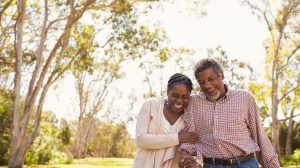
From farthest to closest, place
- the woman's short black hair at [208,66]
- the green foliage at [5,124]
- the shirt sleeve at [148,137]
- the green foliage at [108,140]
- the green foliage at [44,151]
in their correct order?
the green foliage at [108,140] → the green foliage at [44,151] → the green foliage at [5,124] → the woman's short black hair at [208,66] → the shirt sleeve at [148,137]

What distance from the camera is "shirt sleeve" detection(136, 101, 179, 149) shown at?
3.78m

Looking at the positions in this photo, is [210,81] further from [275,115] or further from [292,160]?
[292,160]

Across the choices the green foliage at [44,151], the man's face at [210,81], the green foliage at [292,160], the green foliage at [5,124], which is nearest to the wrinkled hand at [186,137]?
the man's face at [210,81]

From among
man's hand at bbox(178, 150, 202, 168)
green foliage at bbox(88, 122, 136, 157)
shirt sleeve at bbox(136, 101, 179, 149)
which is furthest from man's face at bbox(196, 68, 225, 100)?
green foliage at bbox(88, 122, 136, 157)

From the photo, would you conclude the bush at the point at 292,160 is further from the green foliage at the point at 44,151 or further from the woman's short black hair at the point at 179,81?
the woman's short black hair at the point at 179,81

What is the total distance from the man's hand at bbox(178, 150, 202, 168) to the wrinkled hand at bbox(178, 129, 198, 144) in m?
0.12

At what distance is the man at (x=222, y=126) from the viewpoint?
3826mm

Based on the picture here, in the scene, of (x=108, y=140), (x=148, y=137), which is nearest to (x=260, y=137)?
(x=148, y=137)

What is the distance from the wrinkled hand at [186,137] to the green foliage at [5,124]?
17.1 m

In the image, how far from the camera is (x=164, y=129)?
388cm

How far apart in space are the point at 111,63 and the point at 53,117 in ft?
46.1

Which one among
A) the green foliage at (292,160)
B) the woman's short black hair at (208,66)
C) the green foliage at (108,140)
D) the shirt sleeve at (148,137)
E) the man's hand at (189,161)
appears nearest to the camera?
the man's hand at (189,161)

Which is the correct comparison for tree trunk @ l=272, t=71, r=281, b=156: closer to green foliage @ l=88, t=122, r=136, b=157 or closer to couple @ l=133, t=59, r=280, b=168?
couple @ l=133, t=59, r=280, b=168

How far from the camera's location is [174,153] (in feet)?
12.7
